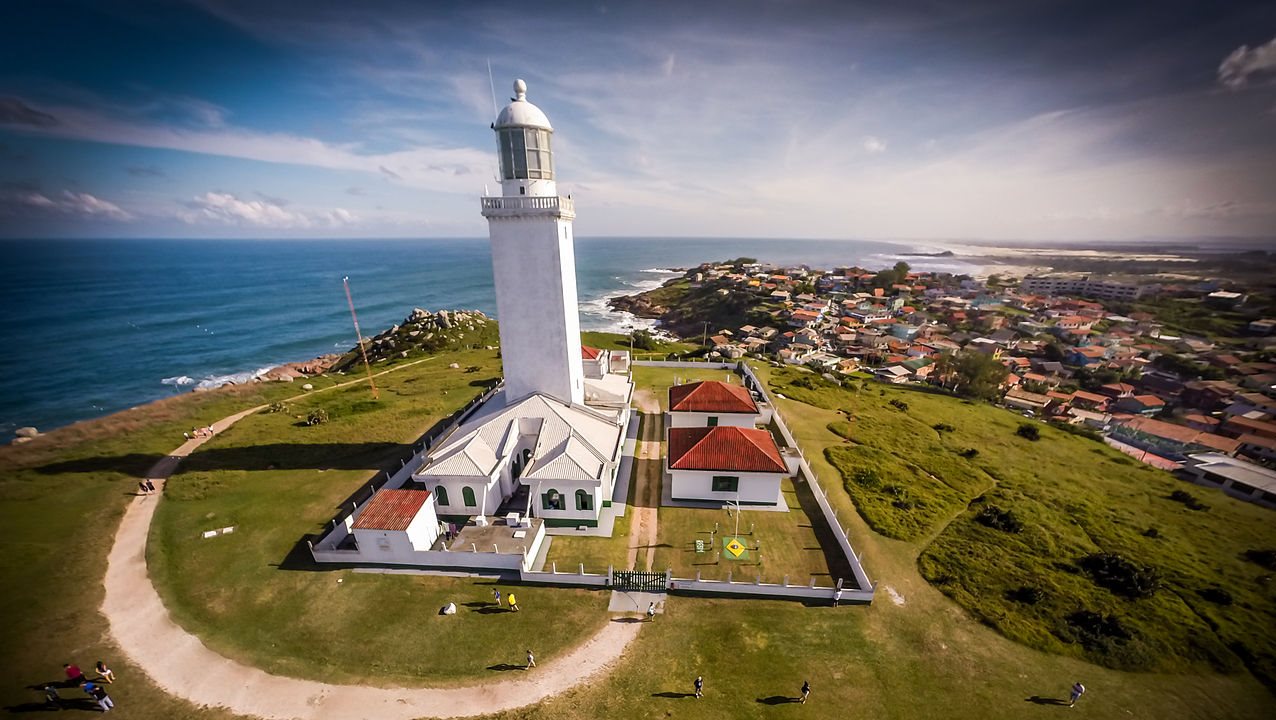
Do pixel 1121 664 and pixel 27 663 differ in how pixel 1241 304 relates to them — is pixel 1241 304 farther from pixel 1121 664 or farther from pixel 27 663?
pixel 27 663

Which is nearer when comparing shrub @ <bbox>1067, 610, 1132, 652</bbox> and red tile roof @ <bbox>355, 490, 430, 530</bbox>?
shrub @ <bbox>1067, 610, 1132, 652</bbox>

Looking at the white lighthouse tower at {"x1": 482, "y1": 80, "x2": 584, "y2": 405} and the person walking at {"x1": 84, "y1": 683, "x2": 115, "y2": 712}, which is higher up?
the white lighthouse tower at {"x1": 482, "y1": 80, "x2": 584, "y2": 405}

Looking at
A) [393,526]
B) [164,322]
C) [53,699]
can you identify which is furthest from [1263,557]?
[164,322]

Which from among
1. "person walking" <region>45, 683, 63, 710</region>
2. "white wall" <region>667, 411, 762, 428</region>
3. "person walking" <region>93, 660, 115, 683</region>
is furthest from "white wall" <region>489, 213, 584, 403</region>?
"person walking" <region>45, 683, 63, 710</region>

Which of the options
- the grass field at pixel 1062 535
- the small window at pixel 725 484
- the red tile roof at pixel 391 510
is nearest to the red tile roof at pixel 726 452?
the small window at pixel 725 484

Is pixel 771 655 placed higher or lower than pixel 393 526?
lower

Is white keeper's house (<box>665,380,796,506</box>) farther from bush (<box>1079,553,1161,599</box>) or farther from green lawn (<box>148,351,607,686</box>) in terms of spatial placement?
bush (<box>1079,553,1161,599</box>)

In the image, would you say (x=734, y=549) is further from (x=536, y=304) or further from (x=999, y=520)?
(x=999, y=520)
